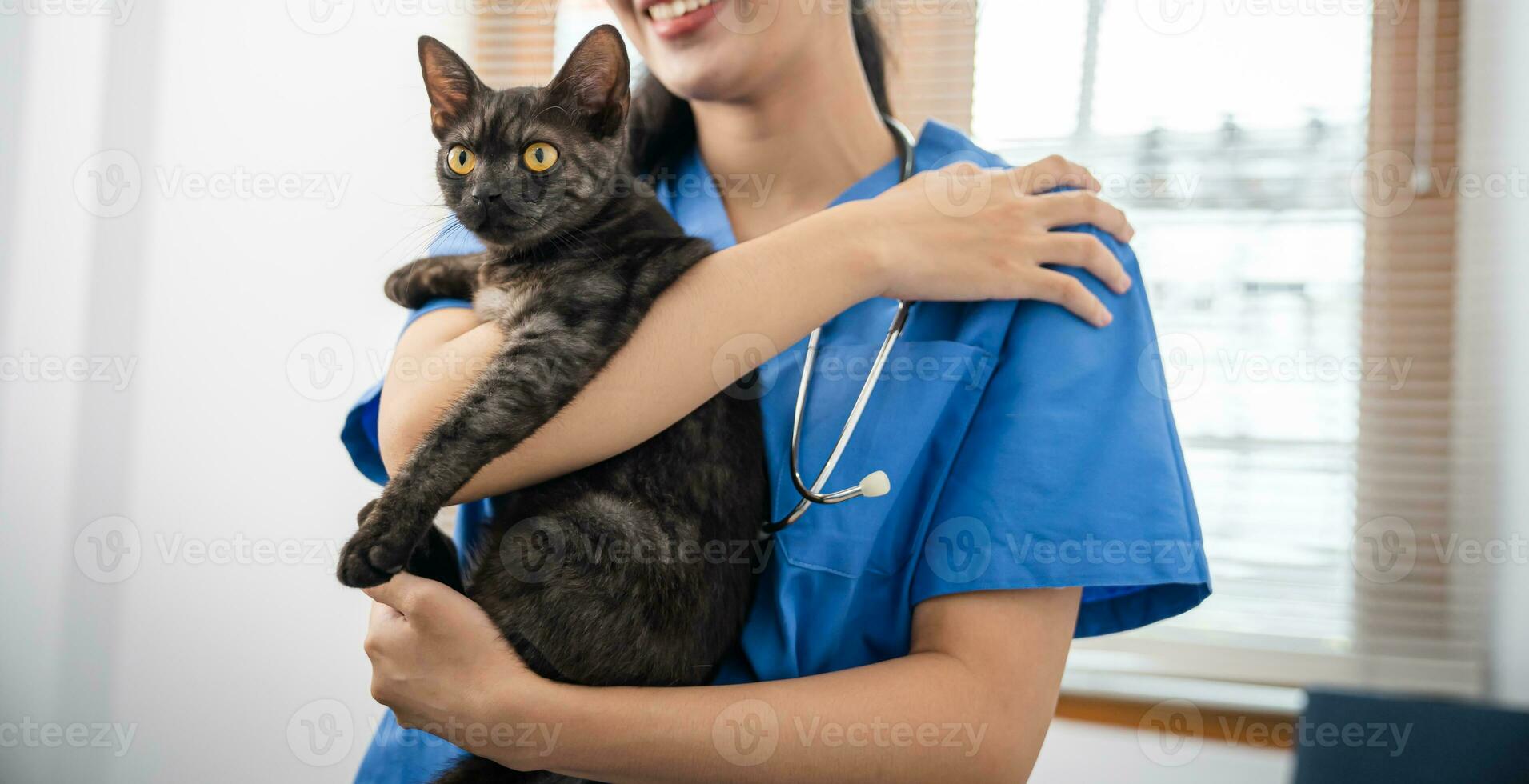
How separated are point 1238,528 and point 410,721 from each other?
5.93ft

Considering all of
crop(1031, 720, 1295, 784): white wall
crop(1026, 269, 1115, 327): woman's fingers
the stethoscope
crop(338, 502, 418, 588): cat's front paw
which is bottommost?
crop(1031, 720, 1295, 784): white wall

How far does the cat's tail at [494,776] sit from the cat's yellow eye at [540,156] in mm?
585

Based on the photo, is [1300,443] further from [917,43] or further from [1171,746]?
[917,43]

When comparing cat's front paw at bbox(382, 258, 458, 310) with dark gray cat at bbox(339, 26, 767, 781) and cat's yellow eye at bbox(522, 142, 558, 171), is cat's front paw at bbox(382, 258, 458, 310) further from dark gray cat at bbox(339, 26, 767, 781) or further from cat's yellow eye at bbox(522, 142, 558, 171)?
cat's yellow eye at bbox(522, 142, 558, 171)

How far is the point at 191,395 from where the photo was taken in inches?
77.3

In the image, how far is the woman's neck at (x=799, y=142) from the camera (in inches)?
39.8

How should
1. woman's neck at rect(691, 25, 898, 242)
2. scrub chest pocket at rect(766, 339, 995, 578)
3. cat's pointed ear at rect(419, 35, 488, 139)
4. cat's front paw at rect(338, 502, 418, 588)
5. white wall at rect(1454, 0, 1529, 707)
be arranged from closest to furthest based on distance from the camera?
cat's front paw at rect(338, 502, 418, 588)
scrub chest pocket at rect(766, 339, 995, 578)
cat's pointed ear at rect(419, 35, 488, 139)
woman's neck at rect(691, 25, 898, 242)
white wall at rect(1454, 0, 1529, 707)

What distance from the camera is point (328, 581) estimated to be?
6.68 feet

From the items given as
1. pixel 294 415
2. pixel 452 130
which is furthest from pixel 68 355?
pixel 452 130

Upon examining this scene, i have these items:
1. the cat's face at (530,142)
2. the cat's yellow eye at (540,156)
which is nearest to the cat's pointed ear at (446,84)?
the cat's face at (530,142)

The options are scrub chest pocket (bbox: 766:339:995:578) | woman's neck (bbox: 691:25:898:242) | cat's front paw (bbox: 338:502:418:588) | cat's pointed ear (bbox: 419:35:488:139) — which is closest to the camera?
Answer: cat's front paw (bbox: 338:502:418:588)

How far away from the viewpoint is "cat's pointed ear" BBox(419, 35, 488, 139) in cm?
90

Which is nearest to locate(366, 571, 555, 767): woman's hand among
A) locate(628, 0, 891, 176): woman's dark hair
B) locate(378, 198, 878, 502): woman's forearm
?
locate(378, 198, 878, 502): woman's forearm

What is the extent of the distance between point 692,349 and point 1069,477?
0.36m
